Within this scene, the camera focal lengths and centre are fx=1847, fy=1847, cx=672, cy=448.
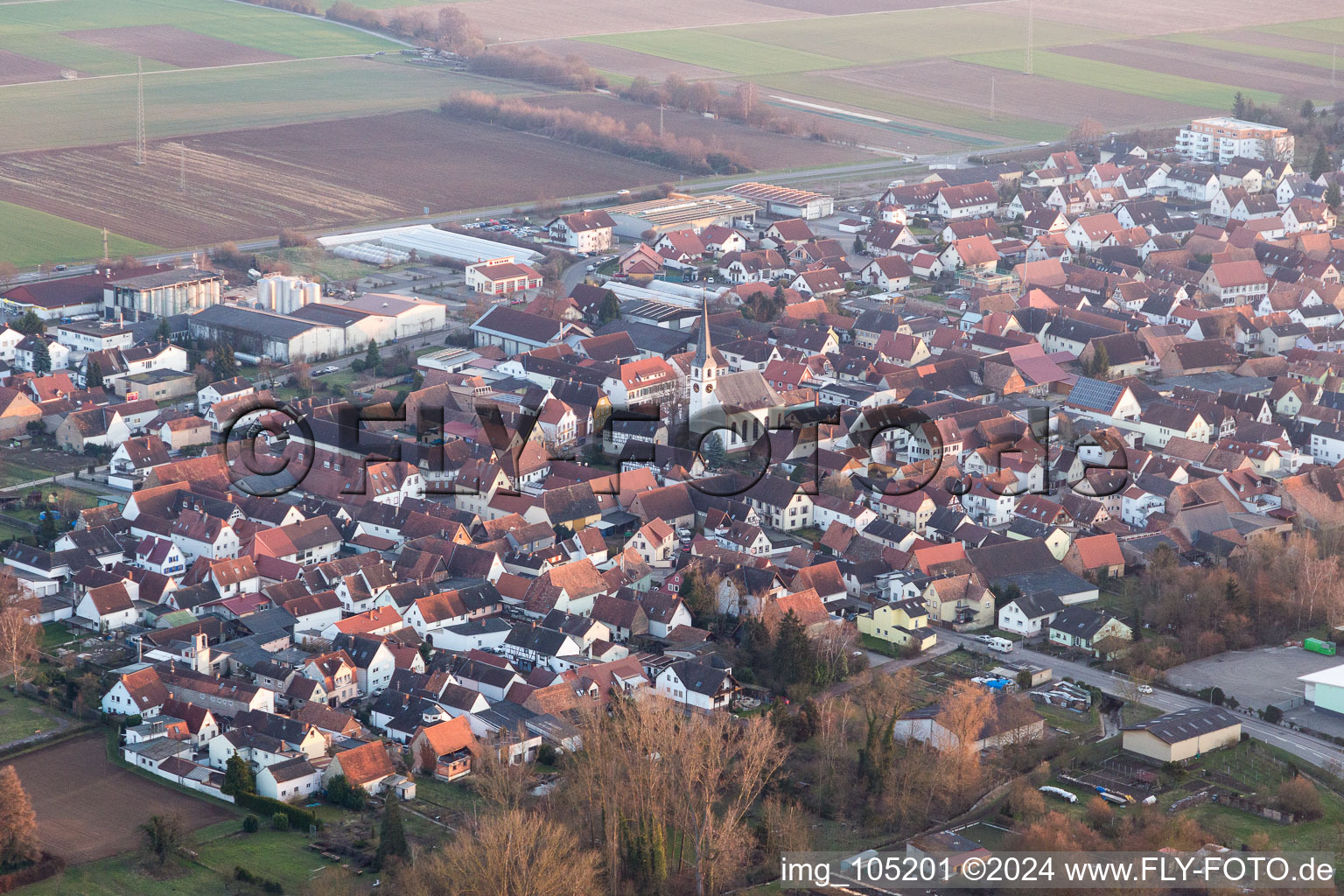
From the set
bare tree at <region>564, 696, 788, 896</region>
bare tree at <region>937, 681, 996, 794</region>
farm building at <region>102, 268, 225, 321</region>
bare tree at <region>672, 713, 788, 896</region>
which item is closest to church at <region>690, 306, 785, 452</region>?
bare tree at <region>937, 681, 996, 794</region>

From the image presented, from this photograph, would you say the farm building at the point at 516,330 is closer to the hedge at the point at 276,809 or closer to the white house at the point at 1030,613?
the white house at the point at 1030,613

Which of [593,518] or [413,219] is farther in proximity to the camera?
[413,219]

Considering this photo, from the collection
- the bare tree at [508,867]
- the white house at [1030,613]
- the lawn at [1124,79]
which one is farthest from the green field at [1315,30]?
the bare tree at [508,867]

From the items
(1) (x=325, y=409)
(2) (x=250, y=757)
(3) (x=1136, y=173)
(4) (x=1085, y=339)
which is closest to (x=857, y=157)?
(3) (x=1136, y=173)

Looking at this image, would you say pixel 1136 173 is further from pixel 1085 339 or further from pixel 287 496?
pixel 287 496

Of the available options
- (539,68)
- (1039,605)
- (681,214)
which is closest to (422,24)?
(539,68)

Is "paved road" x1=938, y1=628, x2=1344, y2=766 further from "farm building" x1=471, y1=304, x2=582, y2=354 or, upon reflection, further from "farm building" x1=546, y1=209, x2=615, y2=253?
"farm building" x1=546, y1=209, x2=615, y2=253

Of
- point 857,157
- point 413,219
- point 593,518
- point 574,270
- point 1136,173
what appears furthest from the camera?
point 857,157
